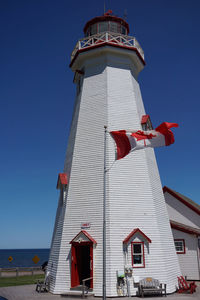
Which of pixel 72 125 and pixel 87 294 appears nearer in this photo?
pixel 87 294

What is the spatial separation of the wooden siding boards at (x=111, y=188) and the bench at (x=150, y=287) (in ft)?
1.10

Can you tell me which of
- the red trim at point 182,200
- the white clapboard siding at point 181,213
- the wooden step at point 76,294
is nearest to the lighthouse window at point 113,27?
the red trim at point 182,200

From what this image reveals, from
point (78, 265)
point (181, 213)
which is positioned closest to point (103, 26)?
point (181, 213)

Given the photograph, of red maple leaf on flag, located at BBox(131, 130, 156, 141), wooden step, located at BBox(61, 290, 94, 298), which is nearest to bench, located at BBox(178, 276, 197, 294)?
wooden step, located at BBox(61, 290, 94, 298)

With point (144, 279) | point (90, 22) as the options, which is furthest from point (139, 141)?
point (90, 22)

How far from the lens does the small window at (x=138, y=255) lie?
14188mm

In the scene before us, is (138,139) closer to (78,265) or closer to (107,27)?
(78,265)

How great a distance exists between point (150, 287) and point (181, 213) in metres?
9.90

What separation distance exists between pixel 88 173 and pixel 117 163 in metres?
1.78

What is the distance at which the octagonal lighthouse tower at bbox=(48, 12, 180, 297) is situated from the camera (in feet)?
46.6

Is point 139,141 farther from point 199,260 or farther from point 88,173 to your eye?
point 199,260

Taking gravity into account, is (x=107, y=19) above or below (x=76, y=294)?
above

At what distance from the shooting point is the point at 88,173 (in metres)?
16.0

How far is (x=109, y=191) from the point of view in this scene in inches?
593
